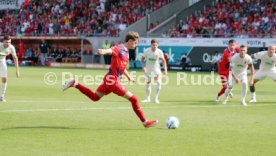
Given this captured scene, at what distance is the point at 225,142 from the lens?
1121 cm

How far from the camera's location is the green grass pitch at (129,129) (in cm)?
1036

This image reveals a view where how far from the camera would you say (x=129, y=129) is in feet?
43.0

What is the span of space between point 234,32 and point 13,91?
929 inches

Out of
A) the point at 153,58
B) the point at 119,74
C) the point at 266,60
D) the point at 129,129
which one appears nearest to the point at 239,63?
the point at 266,60

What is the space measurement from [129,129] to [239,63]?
25.8 feet

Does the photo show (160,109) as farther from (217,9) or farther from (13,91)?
(217,9)

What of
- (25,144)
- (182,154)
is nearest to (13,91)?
(25,144)

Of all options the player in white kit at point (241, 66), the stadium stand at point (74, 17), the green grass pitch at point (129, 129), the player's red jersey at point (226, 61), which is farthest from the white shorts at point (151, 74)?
the stadium stand at point (74, 17)

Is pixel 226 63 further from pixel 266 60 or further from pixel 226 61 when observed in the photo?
pixel 266 60

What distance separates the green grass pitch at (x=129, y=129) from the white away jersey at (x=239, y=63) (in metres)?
1.19

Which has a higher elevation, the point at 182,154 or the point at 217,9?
the point at 217,9

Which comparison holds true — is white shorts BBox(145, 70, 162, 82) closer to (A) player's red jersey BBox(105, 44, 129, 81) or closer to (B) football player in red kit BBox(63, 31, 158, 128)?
(B) football player in red kit BBox(63, 31, 158, 128)

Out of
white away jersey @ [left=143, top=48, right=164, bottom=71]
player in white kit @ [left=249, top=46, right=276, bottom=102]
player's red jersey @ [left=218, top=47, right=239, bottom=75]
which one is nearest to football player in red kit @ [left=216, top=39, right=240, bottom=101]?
player's red jersey @ [left=218, top=47, right=239, bottom=75]

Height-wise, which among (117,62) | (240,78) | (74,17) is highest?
(74,17)
